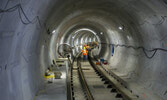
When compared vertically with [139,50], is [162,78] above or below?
below

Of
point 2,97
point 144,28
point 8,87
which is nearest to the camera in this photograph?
point 2,97

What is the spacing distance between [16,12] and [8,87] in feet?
5.12

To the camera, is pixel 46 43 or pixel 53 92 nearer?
pixel 53 92

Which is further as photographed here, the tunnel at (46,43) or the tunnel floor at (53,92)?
the tunnel floor at (53,92)

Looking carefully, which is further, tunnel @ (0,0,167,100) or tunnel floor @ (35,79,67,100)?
tunnel floor @ (35,79,67,100)

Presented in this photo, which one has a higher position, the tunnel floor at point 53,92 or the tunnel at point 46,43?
the tunnel at point 46,43

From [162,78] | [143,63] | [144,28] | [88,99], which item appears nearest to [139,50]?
[143,63]

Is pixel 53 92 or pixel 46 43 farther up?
pixel 46 43

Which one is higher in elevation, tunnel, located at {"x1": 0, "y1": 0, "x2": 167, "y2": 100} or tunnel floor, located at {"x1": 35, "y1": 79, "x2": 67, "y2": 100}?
tunnel, located at {"x1": 0, "y1": 0, "x2": 167, "y2": 100}

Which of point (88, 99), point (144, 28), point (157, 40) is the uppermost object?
point (144, 28)

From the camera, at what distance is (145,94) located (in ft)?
29.4

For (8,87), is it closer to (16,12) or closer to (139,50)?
(16,12)

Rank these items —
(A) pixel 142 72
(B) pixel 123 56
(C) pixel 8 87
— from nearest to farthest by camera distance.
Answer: (C) pixel 8 87
(A) pixel 142 72
(B) pixel 123 56

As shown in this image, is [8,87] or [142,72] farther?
[142,72]
